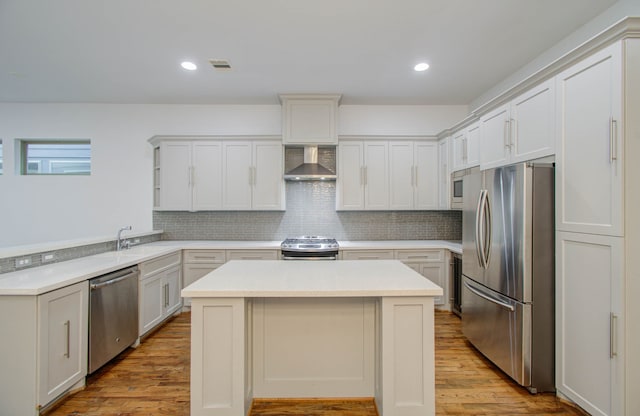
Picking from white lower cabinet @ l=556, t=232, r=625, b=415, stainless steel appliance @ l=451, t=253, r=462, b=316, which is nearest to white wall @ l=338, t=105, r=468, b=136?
stainless steel appliance @ l=451, t=253, r=462, b=316

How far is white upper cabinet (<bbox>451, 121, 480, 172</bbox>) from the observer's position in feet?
10.6

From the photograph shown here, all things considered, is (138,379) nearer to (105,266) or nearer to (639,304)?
(105,266)

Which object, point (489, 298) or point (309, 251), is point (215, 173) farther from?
point (489, 298)

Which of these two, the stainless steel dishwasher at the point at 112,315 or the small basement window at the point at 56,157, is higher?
the small basement window at the point at 56,157

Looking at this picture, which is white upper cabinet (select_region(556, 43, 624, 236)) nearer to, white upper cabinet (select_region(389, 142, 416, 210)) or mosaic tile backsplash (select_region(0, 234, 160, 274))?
white upper cabinet (select_region(389, 142, 416, 210))

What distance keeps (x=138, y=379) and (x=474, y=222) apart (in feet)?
10.5

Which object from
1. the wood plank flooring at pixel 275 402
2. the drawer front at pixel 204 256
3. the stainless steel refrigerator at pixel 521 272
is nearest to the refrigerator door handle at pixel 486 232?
the stainless steel refrigerator at pixel 521 272

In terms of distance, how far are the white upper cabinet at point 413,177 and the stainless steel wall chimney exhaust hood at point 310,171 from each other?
0.91 m

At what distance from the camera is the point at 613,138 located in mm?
1704

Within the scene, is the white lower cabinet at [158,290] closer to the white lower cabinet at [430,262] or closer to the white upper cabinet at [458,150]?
the white lower cabinet at [430,262]

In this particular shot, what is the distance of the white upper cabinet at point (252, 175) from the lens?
13.3ft

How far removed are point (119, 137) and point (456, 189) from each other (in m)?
4.93


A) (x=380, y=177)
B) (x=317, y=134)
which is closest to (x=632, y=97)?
(x=380, y=177)

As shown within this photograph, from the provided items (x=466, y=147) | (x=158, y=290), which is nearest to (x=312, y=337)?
(x=158, y=290)
